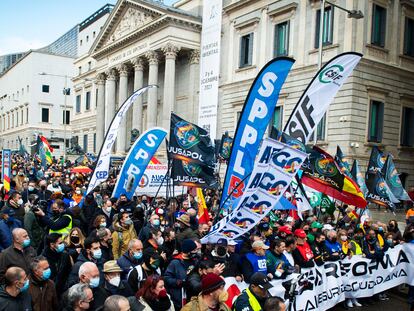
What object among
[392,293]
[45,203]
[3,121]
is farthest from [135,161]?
[3,121]

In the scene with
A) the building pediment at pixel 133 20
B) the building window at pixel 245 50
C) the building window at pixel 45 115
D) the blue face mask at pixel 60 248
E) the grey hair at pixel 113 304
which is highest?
the building pediment at pixel 133 20

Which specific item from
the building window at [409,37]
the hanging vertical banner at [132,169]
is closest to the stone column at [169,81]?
the building window at [409,37]

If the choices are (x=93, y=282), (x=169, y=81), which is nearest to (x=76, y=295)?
(x=93, y=282)

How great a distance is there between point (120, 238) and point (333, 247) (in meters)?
4.12

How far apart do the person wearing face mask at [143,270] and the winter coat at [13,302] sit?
1.21m

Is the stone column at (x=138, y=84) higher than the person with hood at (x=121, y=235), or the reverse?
the stone column at (x=138, y=84)

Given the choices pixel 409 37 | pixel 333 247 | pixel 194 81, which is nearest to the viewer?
pixel 333 247

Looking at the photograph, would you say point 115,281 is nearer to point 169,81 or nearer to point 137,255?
point 137,255

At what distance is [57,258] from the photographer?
551cm

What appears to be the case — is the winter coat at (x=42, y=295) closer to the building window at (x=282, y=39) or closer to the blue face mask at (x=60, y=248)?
the blue face mask at (x=60, y=248)

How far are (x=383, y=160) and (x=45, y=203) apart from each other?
31.2 feet

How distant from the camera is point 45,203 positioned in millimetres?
9852

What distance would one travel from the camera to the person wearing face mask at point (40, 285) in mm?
4449

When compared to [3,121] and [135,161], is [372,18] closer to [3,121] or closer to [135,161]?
[135,161]
